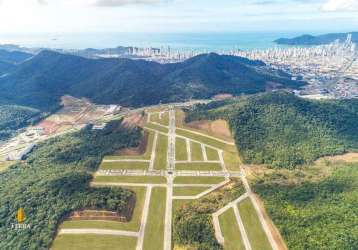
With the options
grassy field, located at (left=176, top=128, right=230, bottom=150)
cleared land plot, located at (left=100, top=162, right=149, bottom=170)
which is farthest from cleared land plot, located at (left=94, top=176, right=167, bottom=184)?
grassy field, located at (left=176, top=128, right=230, bottom=150)

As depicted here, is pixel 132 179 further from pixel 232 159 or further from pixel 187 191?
pixel 232 159

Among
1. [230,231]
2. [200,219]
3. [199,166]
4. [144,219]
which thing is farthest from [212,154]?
[144,219]

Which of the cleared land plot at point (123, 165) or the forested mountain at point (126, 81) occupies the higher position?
the forested mountain at point (126, 81)

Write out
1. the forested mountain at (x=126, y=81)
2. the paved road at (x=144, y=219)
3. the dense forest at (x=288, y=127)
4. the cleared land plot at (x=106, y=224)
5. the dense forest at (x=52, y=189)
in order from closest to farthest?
the paved road at (x=144, y=219), the dense forest at (x=52, y=189), the cleared land plot at (x=106, y=224), the dense forest at (x=288, y=127), the forested mountain at (x=126, y=81)

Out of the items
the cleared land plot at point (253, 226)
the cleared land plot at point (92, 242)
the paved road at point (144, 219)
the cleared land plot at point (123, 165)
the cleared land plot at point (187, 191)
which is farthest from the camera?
the cleared land plot at point (123, 165)

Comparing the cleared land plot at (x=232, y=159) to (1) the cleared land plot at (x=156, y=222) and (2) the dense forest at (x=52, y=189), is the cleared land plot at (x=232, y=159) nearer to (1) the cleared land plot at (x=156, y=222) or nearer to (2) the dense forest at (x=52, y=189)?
(1) the cleared land plot at (x=156, y=222)

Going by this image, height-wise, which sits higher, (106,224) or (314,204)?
(314,204)

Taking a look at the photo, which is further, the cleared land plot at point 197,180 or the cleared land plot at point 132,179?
the cleared land plot at point 197,180

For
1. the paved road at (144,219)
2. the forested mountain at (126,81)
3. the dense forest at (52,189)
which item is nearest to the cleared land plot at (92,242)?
the paved road at (144,219)
